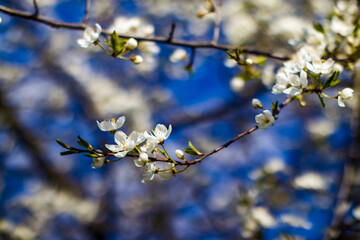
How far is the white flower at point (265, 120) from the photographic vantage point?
43.1 inches

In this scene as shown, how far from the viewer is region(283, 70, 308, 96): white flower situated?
1120 mm

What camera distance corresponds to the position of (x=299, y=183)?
8.63 ft

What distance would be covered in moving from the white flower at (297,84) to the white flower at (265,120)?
0.12 m

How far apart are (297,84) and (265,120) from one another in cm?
20

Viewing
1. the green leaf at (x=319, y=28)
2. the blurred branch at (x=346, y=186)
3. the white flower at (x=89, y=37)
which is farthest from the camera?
the blurred branch at (x=346, y=186)

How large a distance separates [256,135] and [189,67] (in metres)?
4.21

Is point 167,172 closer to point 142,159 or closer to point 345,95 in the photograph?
point 142,159

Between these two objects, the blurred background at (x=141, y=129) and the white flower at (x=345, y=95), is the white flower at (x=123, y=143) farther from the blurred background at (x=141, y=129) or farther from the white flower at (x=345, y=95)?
the blurred background at (x=141, y=129)

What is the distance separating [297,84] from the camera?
1.13m

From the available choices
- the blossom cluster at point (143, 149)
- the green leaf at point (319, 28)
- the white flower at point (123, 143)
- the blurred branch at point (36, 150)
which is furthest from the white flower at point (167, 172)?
the blurred branch at point (36, 150)

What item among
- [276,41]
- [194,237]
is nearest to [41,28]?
[276,41]

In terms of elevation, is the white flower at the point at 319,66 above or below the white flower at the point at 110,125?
above

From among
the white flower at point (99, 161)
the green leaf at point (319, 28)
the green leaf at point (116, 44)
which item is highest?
the green leaf at point (319, 28)

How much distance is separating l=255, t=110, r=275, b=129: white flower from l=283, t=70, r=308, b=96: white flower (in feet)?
0.39
